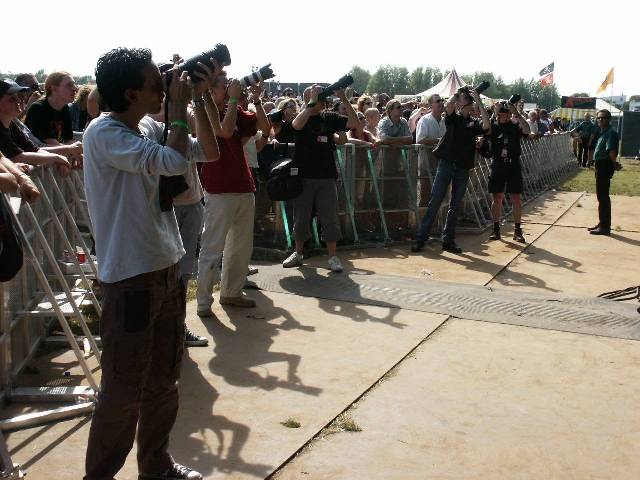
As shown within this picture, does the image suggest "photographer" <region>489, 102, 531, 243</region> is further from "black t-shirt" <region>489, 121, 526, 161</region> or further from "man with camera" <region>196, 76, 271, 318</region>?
"man with camera" <region>196, 76, 271, 318</region>

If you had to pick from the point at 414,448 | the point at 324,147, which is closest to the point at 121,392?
the point at 414,448

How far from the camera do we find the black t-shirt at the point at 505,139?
10203 millimetres

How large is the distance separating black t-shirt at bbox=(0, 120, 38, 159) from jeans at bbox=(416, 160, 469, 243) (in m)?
5.52

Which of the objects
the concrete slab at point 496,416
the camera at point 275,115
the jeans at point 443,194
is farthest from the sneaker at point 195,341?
the jeans at point 443,194

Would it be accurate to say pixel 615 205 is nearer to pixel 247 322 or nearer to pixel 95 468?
pixel 247 322

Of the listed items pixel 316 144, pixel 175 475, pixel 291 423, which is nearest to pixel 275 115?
pixel 316 144

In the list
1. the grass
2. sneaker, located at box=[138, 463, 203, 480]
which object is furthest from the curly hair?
the grass

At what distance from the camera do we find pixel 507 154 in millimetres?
10305

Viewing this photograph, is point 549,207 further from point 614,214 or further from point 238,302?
point 238,302

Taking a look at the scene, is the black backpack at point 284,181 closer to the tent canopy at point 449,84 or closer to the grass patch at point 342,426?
the grass patch at point 342,426

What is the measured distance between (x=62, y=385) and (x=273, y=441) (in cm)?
153

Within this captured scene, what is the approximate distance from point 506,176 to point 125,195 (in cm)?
814

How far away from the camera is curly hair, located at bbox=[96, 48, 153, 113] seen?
112 inches

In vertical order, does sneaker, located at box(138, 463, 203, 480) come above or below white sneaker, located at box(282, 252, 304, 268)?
above
